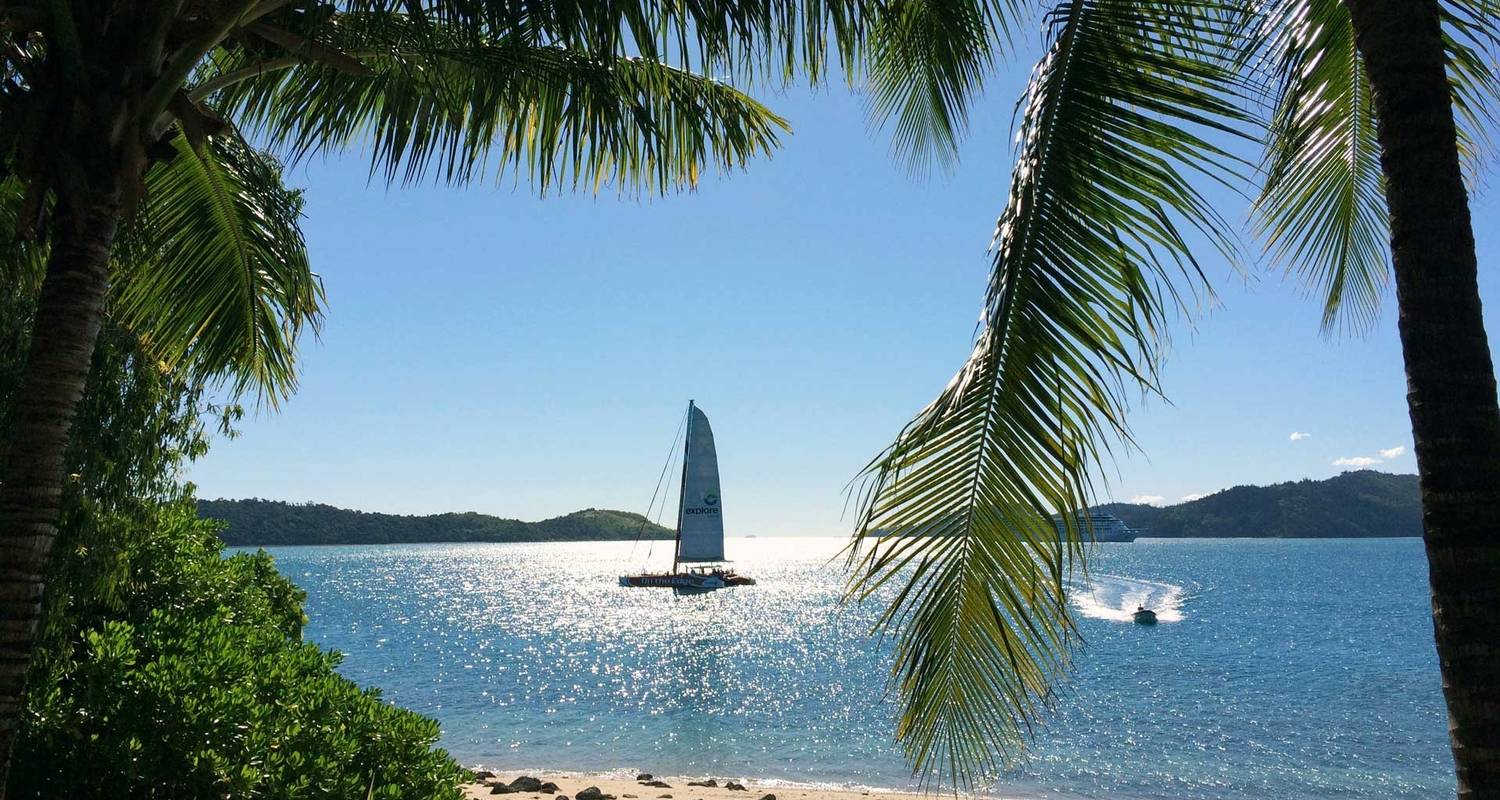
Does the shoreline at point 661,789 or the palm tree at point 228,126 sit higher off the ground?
the palm tree at point 228,126

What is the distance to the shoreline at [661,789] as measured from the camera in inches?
704

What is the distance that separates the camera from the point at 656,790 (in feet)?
63.4

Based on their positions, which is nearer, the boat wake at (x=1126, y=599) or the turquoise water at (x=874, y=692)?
the turquoise water at (x=874, y=692)

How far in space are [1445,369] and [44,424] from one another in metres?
5.21

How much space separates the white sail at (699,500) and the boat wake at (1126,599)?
78.2 ft

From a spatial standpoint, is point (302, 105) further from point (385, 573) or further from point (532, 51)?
point (385, 573)

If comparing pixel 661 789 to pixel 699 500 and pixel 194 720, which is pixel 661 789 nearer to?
pixel 194 720

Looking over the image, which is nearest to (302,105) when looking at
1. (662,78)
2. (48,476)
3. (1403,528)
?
(662,78)

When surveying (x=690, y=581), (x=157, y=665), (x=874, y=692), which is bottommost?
(x=874, y=692)

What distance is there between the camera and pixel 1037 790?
2070 centimetres

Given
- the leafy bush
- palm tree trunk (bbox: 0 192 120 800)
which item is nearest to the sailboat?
the leafy bush

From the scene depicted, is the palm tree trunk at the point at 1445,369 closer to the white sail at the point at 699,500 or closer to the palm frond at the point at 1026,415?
the palm frond at the point at 1026,415

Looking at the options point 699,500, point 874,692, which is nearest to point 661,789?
point 874,692

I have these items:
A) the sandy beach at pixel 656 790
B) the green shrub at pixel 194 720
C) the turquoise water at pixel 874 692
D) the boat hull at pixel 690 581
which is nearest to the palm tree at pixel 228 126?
the green shrub at pixel 194 720
